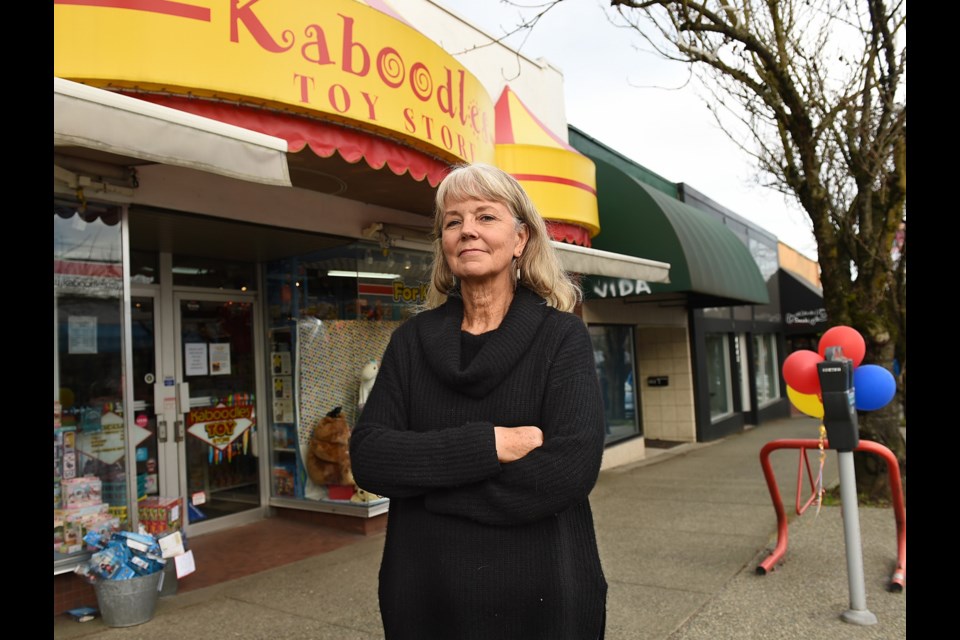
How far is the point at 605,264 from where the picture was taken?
6.05 metres

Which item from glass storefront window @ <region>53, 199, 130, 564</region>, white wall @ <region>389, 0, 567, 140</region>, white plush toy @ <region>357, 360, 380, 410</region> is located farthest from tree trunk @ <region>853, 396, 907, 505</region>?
glass storefront window @ <region>53, 199, 130, 564</region>

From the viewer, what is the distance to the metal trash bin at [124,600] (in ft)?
12.4

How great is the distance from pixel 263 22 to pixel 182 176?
151 centimetres

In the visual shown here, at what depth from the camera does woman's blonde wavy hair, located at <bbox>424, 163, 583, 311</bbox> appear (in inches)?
68.2

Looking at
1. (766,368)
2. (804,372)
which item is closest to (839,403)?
→ (804,372)

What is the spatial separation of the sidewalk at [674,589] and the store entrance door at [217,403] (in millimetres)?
978

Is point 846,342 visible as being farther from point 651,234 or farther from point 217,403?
point 217,403

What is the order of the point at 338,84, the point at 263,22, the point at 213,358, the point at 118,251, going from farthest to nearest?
the point at 213,358 → the point at 118,251 → the point at 338,84 → the point at 263,22

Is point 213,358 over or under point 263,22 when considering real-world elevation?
under

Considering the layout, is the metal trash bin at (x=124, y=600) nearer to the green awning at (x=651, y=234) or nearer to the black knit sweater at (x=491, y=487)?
the black knit sweater at (x=491, y=487)

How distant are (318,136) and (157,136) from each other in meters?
1.30
